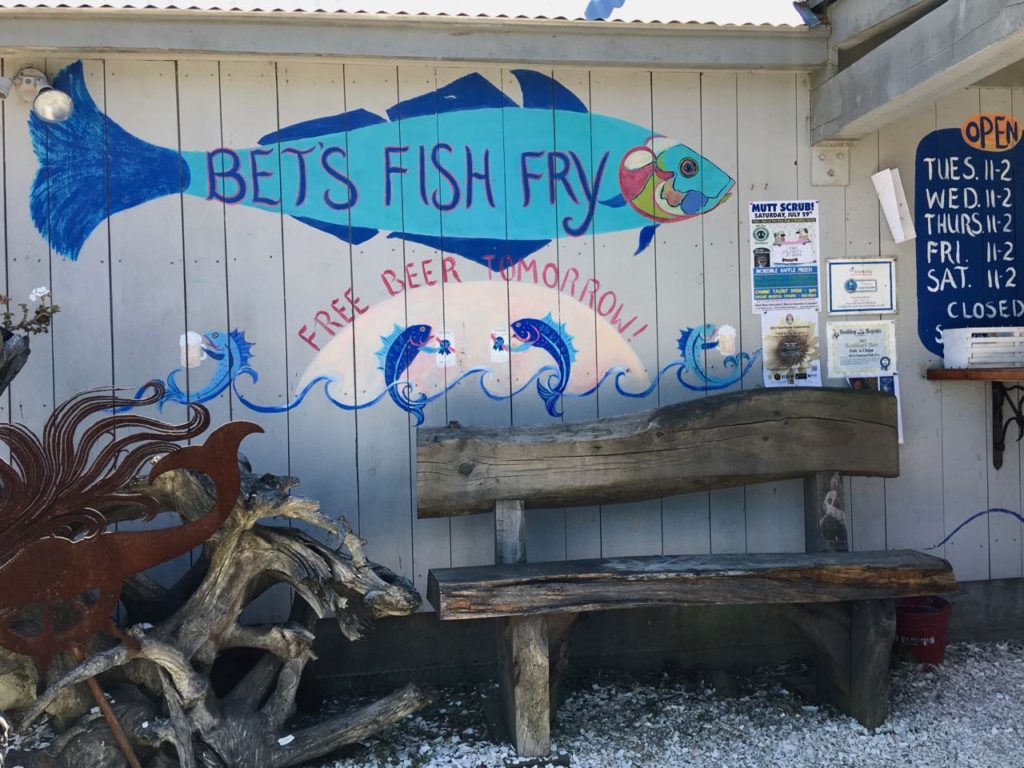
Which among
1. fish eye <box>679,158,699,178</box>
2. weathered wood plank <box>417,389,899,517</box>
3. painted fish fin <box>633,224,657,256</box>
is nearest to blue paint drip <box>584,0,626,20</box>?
fish eye <box>679,158,699,178</box>

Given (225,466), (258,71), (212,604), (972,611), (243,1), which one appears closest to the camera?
(225,466)

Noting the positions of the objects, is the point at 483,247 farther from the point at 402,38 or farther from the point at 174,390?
the point at 174,390

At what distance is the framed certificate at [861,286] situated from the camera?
4.26m

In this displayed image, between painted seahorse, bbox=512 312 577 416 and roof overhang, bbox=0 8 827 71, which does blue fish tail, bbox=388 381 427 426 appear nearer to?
painted seahorse, bbox=512 312 577 416

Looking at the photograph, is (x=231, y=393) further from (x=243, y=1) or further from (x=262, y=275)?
(x=243, y=1)

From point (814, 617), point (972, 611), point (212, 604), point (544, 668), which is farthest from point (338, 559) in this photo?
point (972, 611)

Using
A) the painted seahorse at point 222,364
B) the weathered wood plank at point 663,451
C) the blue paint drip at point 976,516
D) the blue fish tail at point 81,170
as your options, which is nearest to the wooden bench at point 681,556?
the weathered wood plank at point 663,451

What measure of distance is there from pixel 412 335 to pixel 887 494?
222cm

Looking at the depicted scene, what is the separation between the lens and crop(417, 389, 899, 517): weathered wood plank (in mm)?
3662

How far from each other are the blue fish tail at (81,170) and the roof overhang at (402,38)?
251 mm

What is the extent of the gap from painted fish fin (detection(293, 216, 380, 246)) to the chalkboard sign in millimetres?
2400

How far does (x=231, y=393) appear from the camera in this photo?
3855mm

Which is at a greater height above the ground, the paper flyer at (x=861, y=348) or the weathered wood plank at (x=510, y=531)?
the paper flyer at (x=861, y=348)

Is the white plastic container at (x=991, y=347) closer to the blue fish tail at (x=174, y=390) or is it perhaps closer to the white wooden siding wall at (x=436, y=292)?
the white wooden siding wall at (x=436, y=292)
